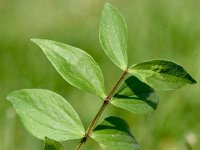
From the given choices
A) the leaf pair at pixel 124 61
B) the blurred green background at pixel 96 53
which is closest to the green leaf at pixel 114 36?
the leaf pair at pixel 124 61

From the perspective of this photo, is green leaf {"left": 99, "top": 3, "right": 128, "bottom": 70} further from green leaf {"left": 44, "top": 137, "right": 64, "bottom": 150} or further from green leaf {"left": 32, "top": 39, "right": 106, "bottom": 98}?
green leaf {"left": 44, "top": 137, "right": 64, "bottom": 150}

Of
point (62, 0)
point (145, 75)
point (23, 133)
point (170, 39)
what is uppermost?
point (145, 75)

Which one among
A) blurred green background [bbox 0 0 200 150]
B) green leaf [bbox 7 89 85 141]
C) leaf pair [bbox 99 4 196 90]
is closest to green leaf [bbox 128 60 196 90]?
leaf pair [bbox 99 4 196 90]

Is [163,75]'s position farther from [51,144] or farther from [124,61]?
[51,144]

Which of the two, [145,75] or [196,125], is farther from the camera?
[196,125]

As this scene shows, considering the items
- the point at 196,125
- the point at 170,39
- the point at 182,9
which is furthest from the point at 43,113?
the point at 182,9

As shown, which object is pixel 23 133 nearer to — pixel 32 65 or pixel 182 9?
pixel 32 65

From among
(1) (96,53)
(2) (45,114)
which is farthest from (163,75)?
(1) (96,53)
